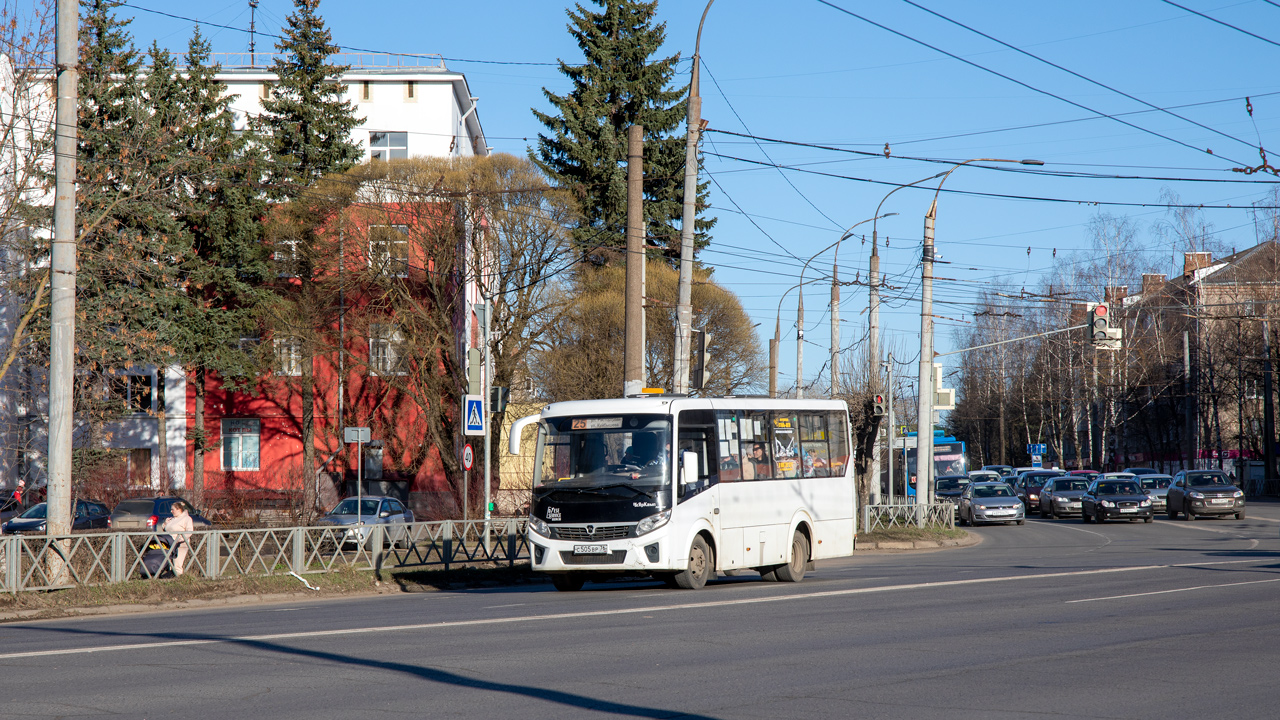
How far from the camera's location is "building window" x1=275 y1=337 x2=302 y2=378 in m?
45.8

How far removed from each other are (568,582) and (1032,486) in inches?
1475

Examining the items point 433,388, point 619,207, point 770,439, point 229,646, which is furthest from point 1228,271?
point 229,646

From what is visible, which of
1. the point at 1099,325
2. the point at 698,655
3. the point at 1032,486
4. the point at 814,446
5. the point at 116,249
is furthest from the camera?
the point at 1032,486

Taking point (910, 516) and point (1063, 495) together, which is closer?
point (910, 516)

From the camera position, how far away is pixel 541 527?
1719 cm

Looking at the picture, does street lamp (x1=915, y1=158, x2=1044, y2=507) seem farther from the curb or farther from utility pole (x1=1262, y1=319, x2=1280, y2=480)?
utility pole (x1=1262, y1=319, x2=1280, y2=480)

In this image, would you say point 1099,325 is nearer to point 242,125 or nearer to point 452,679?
point 452,679

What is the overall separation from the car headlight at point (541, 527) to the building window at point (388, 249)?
26294mm

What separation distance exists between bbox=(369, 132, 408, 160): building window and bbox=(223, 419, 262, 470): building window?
17.6m

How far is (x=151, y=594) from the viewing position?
17.6 meters

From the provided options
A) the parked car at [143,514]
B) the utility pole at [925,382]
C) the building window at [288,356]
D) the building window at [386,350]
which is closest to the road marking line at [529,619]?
the utility pole at [925,382]

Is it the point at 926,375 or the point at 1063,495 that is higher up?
the point at 926,375

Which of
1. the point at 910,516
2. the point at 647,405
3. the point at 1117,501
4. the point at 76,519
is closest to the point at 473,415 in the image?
the point at 647,405

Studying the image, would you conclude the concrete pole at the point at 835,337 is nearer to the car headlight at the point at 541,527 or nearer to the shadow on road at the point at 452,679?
the car headlight at the point at 541,527
